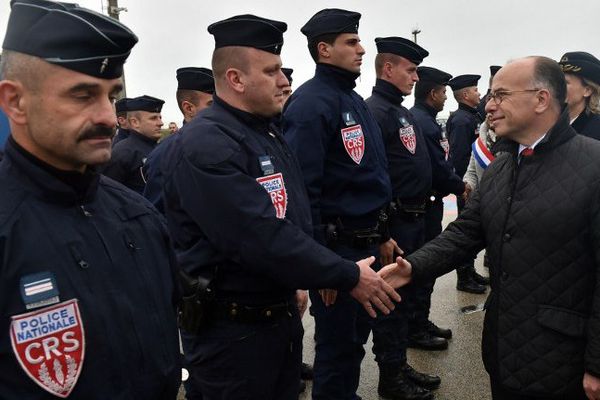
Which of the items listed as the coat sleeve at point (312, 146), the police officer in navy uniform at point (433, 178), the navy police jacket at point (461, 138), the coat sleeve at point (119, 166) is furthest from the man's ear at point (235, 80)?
the navy police jacket at point (461, 138)

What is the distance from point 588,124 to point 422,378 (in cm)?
210

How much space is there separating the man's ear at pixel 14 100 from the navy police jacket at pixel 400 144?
2891mm

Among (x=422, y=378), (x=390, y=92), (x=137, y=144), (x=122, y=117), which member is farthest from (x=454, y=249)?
(x=122, y=117)

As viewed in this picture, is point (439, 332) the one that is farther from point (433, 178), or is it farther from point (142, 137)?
point (142, 137)

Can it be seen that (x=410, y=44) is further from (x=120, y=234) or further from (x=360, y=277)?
(x=120, y=234)

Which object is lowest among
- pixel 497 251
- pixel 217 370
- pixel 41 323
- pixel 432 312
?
pixel 432 312

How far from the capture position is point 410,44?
4043mm

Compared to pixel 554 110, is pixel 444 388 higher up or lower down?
lower down

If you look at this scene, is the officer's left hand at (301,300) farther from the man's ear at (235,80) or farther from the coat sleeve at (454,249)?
the man's ear at (235,80)

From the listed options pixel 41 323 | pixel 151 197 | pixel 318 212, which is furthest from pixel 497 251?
pixel 151 197

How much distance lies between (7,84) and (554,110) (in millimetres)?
1971

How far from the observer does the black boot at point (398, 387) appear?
339 centimetres

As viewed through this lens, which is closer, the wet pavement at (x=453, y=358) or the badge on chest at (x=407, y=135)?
the wet pavement at (x=453, y=358)

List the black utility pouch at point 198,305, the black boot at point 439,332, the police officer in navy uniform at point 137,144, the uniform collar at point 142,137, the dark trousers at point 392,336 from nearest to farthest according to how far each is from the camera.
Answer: the black utility pouch at point 198,305
the dark trousers at point 392,336
the black boot at point 439,332
the police officer in navy uniform at point 137,144
the uniform collar at point 142,137
